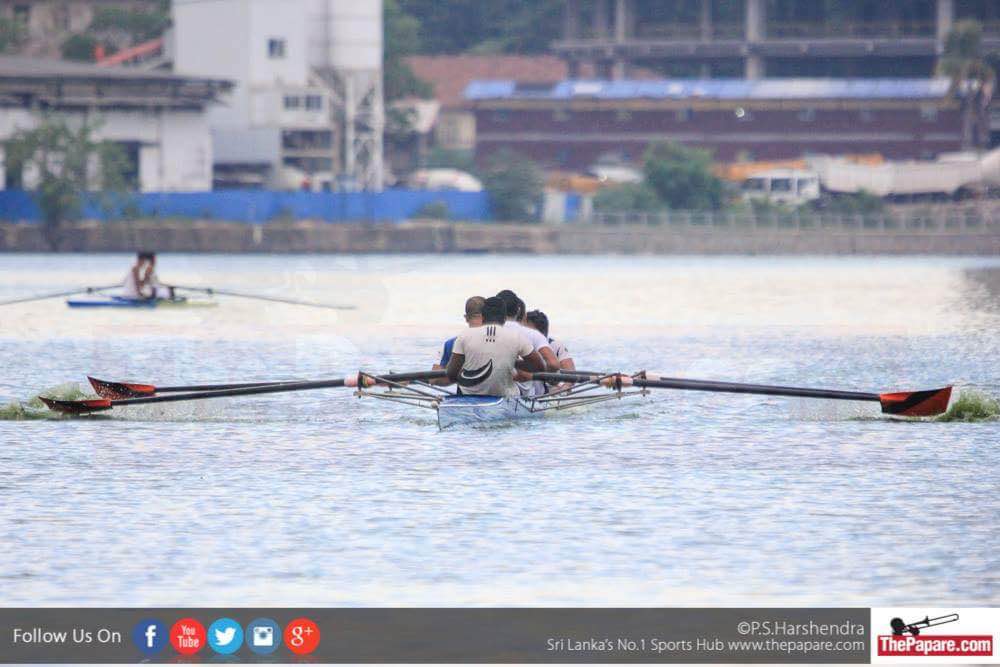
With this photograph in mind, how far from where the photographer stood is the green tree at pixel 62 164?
285ft

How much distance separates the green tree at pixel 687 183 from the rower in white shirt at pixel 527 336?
72.4m

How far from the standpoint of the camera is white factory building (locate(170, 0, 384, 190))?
94125 millimetres

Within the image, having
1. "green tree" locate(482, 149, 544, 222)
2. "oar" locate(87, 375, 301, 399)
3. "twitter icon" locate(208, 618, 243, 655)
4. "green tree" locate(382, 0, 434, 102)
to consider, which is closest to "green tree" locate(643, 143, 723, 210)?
"green tree" locate(482, 149, 544, 222)

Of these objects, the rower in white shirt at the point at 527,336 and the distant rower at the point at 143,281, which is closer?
the rower in white shirt at the point at 527,336

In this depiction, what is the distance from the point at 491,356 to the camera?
2320 cm

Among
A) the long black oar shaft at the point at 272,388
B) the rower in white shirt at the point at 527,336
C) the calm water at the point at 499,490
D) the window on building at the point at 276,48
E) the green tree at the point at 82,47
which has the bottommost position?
the calm water at the point at 499,490

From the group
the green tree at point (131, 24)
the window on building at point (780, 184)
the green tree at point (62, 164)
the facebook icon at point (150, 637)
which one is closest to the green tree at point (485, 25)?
the green tree at point (131, 24)

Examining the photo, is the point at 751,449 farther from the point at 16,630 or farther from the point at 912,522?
the point at 16,630

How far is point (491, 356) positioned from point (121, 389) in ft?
Result: 17.2

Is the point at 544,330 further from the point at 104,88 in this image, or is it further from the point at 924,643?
the point at 104,88

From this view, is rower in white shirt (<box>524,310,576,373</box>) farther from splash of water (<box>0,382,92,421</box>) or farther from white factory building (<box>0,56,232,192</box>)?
white factory building (<box>0,56,232,192</box>)

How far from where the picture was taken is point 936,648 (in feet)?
41.1

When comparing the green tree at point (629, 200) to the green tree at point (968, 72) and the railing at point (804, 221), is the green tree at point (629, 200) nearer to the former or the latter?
the railing at point (804, 221)

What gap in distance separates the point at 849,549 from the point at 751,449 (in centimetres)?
715
